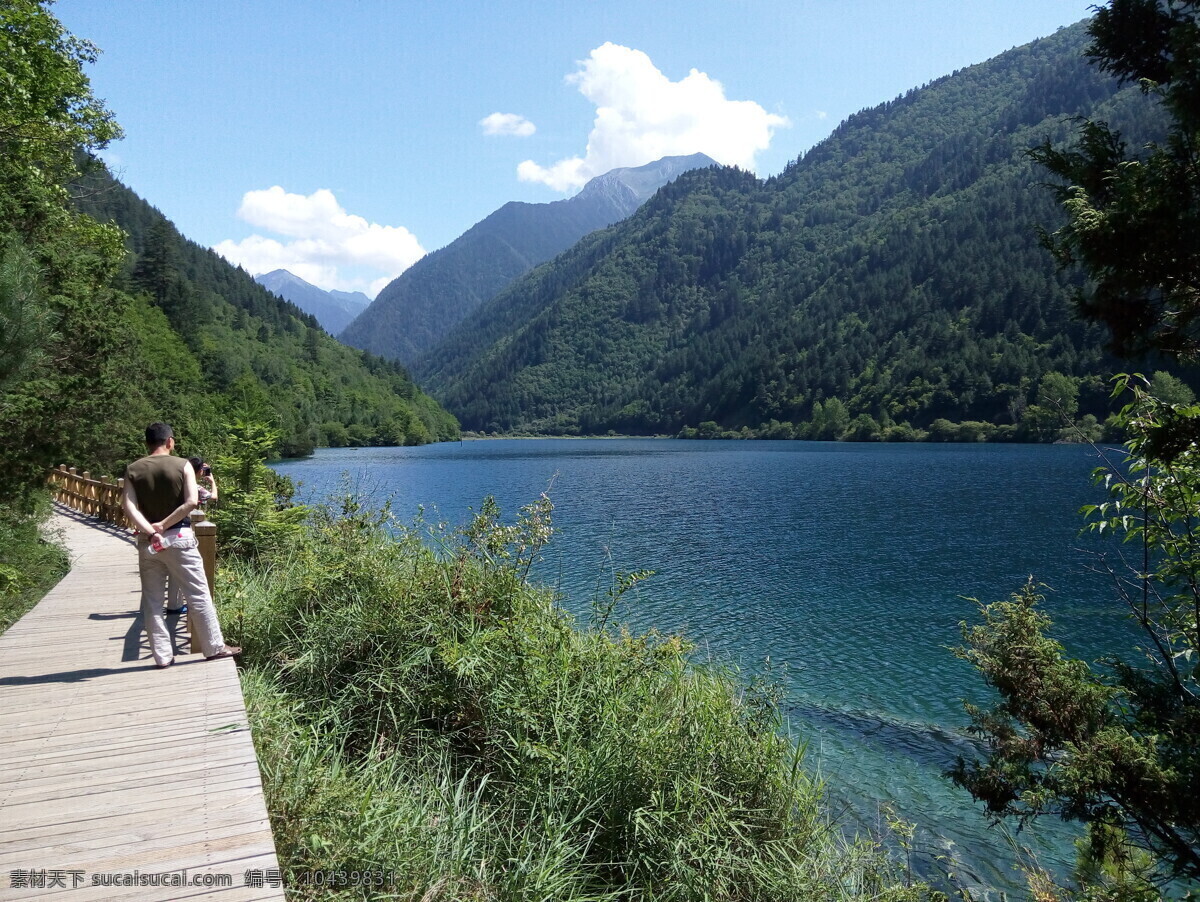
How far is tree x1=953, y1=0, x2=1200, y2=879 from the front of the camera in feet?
14.3

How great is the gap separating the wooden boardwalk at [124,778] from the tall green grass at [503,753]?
0.38m

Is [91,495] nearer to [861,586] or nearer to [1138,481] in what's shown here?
[861,586]

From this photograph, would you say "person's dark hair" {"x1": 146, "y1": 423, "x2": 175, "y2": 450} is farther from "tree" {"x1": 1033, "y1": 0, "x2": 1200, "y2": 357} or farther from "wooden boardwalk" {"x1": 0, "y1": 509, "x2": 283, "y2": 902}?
"tree" {"x1": 1033, "y1": 0, "x2": 1200, "y2": 357}

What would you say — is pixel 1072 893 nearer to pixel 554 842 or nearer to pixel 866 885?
pixel 866 885

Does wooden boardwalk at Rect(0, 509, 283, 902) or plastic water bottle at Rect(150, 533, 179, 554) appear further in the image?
plastic water bottle at Rect(150, 533, 179, 554)

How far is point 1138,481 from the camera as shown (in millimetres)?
5613

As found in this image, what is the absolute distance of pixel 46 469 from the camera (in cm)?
1156

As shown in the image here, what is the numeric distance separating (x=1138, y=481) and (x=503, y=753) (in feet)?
18.7

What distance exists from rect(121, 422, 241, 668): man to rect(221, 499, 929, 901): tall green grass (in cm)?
94

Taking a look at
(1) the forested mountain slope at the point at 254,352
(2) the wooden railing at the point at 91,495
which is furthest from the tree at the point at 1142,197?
(1) the forested mountain slope at the point at 254,352

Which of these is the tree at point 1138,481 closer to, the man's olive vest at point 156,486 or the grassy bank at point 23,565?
the man's olive vest at point 156,486

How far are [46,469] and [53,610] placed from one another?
3.51 m

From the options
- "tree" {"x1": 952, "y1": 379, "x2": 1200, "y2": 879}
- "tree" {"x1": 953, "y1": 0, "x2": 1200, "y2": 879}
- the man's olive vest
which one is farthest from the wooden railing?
"tree" {"x1": 953, "y1": 0, "x2": 1200, "y2": 879}

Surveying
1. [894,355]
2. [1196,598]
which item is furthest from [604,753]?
[894,355]
